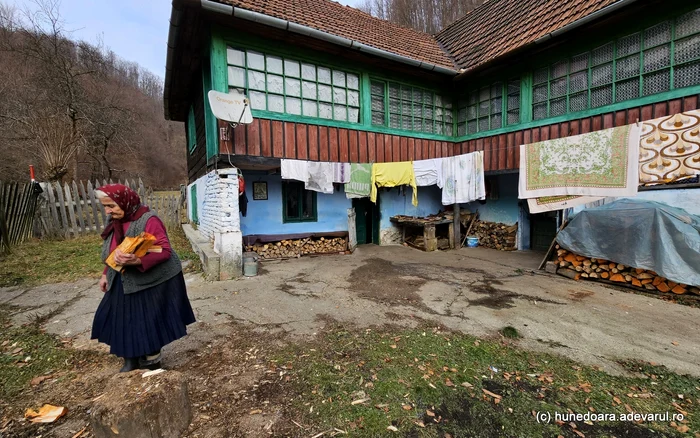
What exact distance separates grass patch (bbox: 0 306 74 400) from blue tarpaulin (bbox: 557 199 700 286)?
7.77 m

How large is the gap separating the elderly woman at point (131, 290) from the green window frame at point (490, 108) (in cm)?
840

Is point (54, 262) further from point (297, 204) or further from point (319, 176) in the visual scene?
point (319, 176)

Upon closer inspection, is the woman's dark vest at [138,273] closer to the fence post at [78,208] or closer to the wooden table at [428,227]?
the wooden table at [428,227]

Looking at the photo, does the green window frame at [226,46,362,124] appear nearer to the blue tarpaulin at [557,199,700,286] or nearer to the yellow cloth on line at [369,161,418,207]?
the yellow cloth on line at [369,161,418,207]

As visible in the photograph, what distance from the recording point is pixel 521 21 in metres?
7.83

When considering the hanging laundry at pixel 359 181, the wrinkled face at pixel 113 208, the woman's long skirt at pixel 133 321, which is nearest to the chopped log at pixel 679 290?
the hanging laundry at pixel 359 181

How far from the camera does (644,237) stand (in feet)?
15.5

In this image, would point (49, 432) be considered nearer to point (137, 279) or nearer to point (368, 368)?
point (137, 279)

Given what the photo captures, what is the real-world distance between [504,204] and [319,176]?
6112 millimetres

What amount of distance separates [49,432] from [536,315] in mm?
5074

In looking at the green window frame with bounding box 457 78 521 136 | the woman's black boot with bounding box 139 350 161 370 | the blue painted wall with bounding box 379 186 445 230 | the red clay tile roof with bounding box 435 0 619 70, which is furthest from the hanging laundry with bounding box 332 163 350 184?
the woman's black boot with bounding box 139 350 161 370

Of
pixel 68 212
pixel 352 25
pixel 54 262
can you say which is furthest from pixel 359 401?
pixel 68 212

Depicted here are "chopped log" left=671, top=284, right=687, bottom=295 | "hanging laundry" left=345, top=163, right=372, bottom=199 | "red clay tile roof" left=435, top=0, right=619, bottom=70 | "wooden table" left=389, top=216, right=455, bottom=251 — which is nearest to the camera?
"chopped log" left=671, top=284, right=687, bottom=295

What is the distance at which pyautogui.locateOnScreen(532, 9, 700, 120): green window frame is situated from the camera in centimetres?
515
